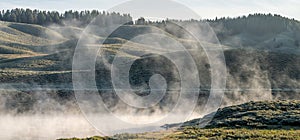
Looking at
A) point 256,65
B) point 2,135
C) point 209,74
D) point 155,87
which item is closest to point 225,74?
point 209,74

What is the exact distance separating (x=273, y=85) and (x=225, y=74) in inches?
405

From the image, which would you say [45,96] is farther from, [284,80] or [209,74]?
[284,80]

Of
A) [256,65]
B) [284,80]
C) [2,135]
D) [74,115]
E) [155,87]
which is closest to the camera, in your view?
[2,135]

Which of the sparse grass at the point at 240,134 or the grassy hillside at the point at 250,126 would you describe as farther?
the grassy hillside at the point at 250,126

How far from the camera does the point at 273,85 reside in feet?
286

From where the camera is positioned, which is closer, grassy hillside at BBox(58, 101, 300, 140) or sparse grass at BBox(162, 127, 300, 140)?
sparse grass at BBox(162, 127, 300, 140)

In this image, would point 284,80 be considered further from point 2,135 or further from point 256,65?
point 2,135

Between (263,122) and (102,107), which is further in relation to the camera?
(102,107)

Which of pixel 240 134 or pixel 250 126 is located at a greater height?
pixel 250 126

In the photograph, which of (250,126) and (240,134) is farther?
(250,126)

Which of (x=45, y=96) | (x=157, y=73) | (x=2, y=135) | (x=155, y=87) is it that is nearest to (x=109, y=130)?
(x=2, y=135)

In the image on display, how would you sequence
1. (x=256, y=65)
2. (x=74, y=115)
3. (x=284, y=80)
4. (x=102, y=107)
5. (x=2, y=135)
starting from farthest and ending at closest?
(x=256, y=65)
(x=284, y=80)
(x=102, y=107)
(x=74, y=115)
(x=2, y=135)

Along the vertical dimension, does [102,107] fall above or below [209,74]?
below

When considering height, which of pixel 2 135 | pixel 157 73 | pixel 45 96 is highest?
pixel 157 73
